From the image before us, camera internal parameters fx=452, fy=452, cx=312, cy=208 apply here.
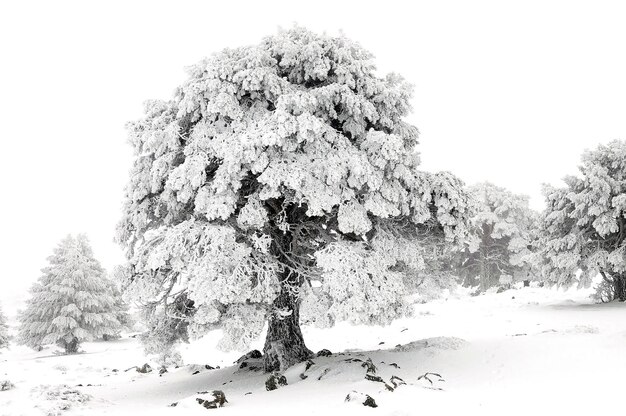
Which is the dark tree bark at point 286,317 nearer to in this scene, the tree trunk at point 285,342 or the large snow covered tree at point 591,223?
the tree trunk at point 285,342

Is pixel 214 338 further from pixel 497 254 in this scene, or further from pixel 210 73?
pixel 497 254

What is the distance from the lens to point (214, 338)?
27578mm

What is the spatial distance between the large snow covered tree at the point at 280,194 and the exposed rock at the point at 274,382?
136 cm

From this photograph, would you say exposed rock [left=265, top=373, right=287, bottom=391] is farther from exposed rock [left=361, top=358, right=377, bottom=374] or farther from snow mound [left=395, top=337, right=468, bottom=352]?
snow mound [left=395, top=337, right=468, bottom=352]

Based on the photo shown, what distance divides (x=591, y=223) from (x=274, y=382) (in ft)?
59.5

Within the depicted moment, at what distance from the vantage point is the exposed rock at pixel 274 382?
33.4 feet

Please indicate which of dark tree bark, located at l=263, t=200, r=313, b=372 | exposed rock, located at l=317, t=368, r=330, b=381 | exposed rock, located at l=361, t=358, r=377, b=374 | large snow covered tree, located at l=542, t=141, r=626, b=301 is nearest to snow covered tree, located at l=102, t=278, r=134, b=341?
dark tree bark, located at l=263, t=200, r=313, b=372

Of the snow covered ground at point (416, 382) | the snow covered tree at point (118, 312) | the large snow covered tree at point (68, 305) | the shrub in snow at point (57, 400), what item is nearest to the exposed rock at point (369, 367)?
the snow covered ground at point (416, 382)

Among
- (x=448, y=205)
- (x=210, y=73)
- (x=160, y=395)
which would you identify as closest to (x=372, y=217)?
(x=448, y=205)

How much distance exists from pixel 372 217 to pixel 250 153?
363 cm

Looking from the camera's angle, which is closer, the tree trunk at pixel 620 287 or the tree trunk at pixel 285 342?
the tree trunk at pixel 285 342

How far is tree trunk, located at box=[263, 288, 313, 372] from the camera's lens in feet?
39.1

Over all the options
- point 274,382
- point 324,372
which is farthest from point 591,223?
point 274,382

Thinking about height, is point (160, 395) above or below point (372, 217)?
below
